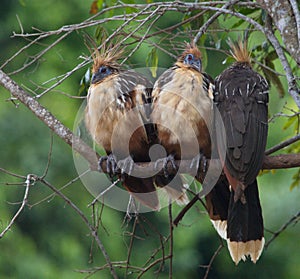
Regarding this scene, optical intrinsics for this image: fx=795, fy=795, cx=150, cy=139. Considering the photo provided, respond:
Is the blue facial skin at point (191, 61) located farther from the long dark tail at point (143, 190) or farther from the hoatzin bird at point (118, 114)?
the long dark tail at point (143, 190)

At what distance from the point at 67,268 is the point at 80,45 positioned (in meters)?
2.26

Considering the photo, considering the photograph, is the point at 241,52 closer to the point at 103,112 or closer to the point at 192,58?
the point at 192,58

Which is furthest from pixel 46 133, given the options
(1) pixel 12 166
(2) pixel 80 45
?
(2) pixel 80 45

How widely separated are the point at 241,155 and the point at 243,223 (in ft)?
1.61

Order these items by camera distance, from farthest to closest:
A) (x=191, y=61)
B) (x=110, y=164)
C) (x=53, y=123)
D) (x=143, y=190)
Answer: (x=143, y=190)
(x=191, y=61)
(x=110, y=164)
(x=53, y=123)

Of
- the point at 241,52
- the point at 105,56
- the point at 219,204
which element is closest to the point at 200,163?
the point at 219,204

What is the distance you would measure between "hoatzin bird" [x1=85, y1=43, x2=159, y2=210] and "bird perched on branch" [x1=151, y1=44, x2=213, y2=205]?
88 mm

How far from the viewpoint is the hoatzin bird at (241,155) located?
3689 millimetres

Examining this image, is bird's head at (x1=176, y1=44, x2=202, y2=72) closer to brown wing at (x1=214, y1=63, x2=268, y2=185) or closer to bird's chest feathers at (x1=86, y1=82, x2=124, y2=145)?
brown wing at (x1=214, y1=63, x2=268, y2=185)

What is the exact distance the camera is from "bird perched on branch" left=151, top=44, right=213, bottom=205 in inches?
153

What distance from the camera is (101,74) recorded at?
4.16 m

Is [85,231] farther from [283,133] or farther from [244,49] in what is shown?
[244,49]

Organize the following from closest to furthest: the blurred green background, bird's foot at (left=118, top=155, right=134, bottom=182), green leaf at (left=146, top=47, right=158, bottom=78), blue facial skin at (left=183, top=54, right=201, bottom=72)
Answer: bird's foot at (left=118, top=155, right=134, bottom=182)
blue facial skin at (left=183, top=54, right=201, bottom=72)
green leaf at (left=146, top=47, right=158, bottom=78)
the blurred green background

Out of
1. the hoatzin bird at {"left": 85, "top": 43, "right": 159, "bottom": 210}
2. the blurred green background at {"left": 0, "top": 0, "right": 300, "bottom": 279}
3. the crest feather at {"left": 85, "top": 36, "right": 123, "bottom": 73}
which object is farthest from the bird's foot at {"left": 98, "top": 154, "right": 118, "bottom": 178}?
the blurred green background at {"left": 0, "top": 0, "right": 300, "bottom": 279}
